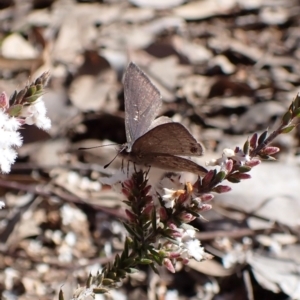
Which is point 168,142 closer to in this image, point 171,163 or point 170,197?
point 171,163

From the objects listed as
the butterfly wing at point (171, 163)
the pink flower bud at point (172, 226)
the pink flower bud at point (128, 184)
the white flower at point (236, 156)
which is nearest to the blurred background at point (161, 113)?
the butterfly wing at point (171, 163)

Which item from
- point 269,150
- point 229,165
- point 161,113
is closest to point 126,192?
point 229,165

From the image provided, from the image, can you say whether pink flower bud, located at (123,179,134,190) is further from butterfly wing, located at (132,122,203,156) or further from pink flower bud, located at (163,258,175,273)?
pink flower bud, located at (163,258,175,273)

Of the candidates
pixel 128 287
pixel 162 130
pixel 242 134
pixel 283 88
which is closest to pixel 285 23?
pixel 283 88

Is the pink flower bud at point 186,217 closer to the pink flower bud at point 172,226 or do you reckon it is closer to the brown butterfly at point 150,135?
the pink flower bud at point 172,226

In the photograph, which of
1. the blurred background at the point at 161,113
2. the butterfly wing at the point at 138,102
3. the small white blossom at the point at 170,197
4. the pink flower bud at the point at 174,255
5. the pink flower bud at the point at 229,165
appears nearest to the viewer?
the pink flower bud at the point at 229,165

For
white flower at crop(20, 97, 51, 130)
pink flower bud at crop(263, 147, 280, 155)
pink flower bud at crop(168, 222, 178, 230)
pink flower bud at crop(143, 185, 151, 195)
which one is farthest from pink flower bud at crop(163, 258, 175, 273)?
white flower at crop(20, 97, 51, 130)

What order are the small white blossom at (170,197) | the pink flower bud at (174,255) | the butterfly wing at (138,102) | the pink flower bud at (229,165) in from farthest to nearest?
the butterfly wing at (138,102), the pink flower bud at (174,255), the small white blossom at (170,197), the pink flower bud at (229,165)
